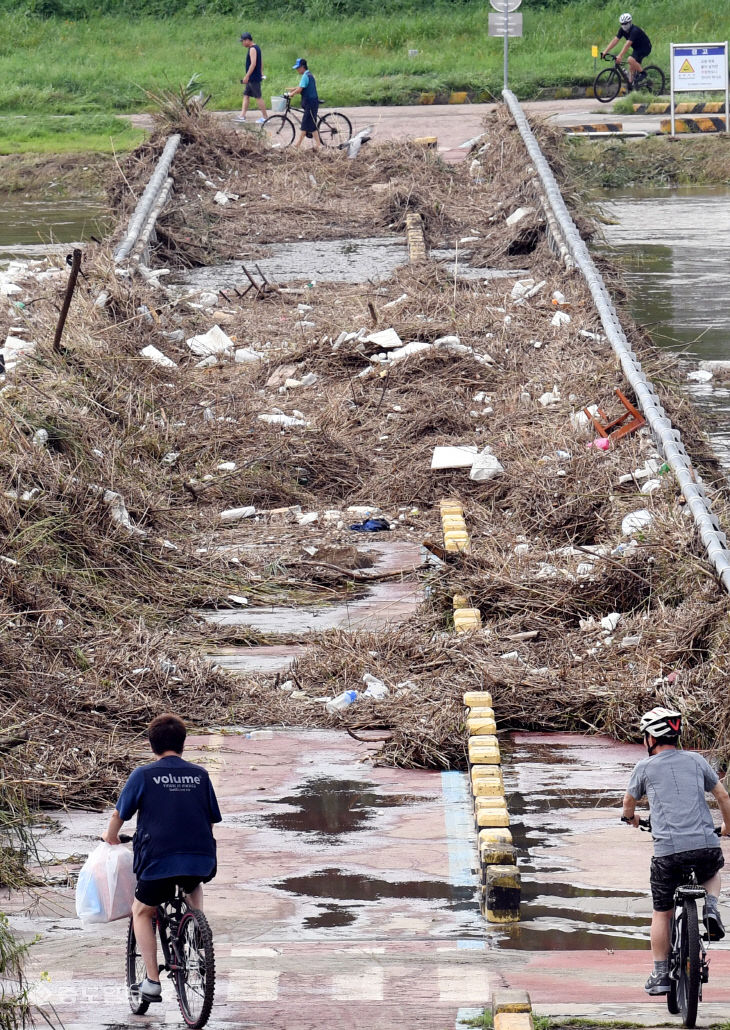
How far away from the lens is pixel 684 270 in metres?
21.8

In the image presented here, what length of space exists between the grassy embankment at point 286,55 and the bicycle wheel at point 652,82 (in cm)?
119

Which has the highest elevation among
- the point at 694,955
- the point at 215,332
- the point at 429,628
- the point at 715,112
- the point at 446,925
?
the point at 694,955

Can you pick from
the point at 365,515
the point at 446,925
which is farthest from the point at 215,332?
the point at 446,925

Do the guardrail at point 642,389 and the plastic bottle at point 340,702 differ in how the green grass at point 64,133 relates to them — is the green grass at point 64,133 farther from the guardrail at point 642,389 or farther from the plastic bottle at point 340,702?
the plastic bottle at point 340,702

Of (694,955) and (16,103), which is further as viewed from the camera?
(16,103)

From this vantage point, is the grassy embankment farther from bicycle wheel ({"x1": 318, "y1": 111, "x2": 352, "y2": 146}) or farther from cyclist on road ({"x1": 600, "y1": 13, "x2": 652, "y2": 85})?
bicycle wheel ({"x1": 318, "y1": 111, "x2": 352, "y2": 146})

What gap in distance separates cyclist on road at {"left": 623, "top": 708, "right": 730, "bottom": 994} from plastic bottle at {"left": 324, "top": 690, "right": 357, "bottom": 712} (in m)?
3.00

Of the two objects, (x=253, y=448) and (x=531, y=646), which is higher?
(x=531, y=646)

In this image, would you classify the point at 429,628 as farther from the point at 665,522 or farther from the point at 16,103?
the point at 16,103

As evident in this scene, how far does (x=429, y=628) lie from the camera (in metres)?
9.84

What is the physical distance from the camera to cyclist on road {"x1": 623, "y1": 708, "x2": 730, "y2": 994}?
586 centimetres

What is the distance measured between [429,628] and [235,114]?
2276cm

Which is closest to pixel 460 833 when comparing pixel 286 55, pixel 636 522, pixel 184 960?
pixel 184 960

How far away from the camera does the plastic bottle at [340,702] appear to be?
893 centimetres
